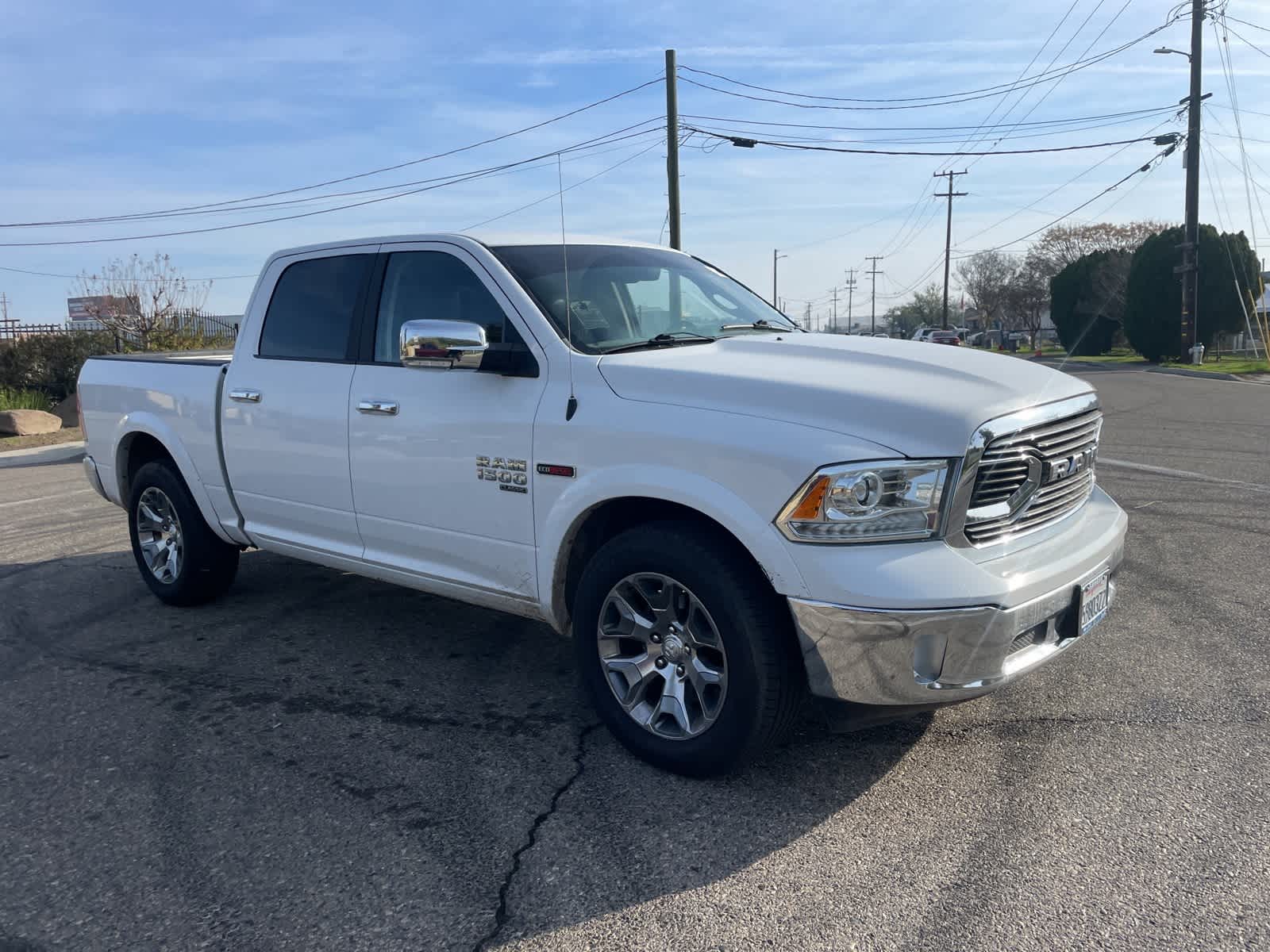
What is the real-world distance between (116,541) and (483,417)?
538 cm

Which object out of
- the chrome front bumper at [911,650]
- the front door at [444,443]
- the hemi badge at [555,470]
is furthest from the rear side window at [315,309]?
the chrome front bumper at [911,650]

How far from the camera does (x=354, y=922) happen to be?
2809mm

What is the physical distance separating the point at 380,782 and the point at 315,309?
2.47 meters

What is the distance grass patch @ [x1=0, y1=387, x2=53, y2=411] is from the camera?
65.8ft

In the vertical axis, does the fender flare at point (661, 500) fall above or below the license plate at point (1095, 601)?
above

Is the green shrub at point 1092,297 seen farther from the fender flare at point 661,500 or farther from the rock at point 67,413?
the fender flare at point 661,500

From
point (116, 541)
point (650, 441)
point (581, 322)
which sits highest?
point (581, 322)

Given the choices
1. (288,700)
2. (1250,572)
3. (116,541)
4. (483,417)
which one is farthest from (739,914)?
(116,541)

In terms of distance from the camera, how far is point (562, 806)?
344 cm

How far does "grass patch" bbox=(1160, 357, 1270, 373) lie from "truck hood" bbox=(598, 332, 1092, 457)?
96.8 ft

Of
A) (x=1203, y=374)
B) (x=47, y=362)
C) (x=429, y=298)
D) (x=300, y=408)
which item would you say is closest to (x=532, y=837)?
(x=429, y=298)

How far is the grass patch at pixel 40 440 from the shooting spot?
16.7 meters

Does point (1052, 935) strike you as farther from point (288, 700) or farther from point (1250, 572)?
point (1250, 572)

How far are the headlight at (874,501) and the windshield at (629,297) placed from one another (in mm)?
1216
